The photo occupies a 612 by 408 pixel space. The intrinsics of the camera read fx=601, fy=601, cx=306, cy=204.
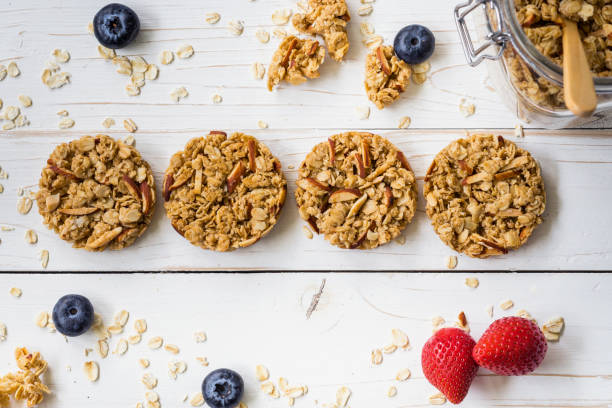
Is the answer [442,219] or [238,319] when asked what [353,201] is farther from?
[238,319]

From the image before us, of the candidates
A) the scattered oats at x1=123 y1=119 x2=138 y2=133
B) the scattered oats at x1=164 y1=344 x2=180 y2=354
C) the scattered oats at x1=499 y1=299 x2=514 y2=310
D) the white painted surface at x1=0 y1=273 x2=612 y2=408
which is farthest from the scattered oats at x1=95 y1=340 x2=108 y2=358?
the scattered oats at x1=499 y1=299 x2=514 y2=310

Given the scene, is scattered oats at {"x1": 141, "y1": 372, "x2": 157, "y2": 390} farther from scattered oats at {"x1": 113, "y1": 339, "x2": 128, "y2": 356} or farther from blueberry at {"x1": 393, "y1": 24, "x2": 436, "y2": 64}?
blueberry at {"x1": 393, "y1": 24, "x2": 436, "y2": 64}

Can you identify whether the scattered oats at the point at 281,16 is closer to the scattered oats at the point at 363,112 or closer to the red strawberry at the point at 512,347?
the scattered oats at the point at 363,112

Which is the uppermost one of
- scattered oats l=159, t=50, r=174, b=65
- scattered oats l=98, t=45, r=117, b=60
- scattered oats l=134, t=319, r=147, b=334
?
scattered oats l=159, t=50, r=174, b=65

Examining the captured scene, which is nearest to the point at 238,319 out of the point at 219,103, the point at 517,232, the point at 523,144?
the point at 219,103

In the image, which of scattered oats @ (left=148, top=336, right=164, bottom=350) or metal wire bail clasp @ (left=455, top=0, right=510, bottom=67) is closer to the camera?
metal wire bail clasp @ (left=455, top=0, right=510, bottom=67)

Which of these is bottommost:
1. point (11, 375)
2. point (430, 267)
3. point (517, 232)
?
point (11, 375)

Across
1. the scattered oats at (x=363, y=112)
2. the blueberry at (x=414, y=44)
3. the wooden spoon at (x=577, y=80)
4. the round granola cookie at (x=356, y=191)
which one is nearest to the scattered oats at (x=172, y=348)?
the round granola cookie at (x=356, y=191)
